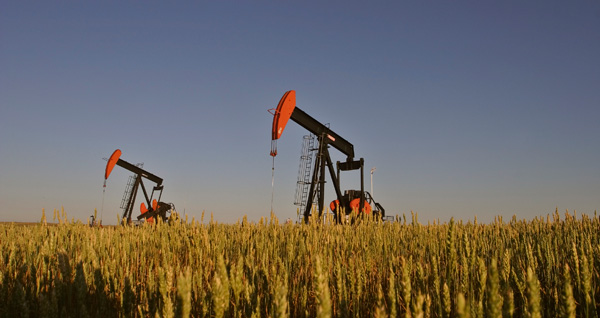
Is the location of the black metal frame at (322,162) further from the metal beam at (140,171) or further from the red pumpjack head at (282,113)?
the metal beam at (140,171)

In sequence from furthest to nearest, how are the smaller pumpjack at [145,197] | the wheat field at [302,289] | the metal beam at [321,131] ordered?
the smaller pumpjack at [145,197] < the metal beam at [321,131] < the wheat field at [302,289]

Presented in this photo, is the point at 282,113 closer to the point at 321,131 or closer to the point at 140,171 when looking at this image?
the point at 321,131

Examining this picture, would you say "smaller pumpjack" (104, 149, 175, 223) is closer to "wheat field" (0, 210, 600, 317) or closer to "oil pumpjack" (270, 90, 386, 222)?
"oil pumpjack" (270, 90, 386, 222)

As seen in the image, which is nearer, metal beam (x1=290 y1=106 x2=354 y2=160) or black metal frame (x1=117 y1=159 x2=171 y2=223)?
metal beam (x1=290 y1=106 x2=354 y2=160)

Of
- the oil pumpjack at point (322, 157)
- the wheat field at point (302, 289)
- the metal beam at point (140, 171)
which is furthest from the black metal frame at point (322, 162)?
the metal beam at point (140, 171)

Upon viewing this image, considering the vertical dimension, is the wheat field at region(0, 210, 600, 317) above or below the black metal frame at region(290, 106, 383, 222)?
below

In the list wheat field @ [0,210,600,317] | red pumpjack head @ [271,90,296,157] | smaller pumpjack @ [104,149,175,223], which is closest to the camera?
wheat field @ [0,210,600,317]

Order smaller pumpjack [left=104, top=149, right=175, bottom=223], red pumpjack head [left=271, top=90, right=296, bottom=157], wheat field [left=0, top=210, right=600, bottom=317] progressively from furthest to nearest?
smaller pumpjack [left=104, top=149, right=175, bottom=223]
red pumpjack head [left=271, top=90, right=296, bottom=157]
wheat field [left=0, top=210, right=600, bottom=317]

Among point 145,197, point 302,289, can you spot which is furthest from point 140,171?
point 302,289

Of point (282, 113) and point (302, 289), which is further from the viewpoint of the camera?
point (282, 113)

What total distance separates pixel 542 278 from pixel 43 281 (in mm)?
4237

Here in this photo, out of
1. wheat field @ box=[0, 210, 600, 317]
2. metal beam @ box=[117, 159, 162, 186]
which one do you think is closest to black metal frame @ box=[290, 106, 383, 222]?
wheat field @ box=[0, 210, 600, 317]

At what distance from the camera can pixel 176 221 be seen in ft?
22.4

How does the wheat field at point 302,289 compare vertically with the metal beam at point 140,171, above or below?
below
